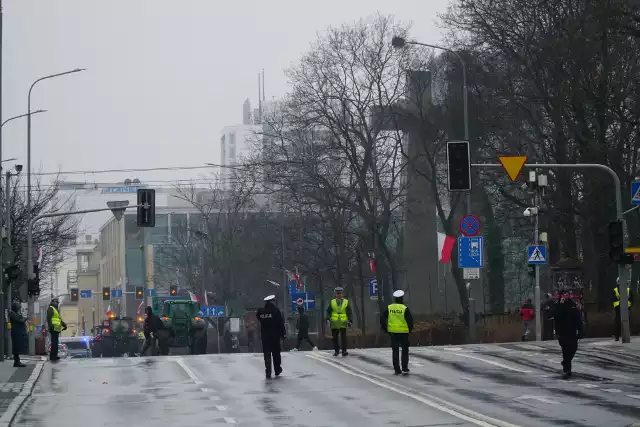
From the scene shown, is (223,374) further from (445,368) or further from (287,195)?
(287,195)

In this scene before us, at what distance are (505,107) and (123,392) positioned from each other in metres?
27.1

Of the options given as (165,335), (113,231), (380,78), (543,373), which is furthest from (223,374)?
(113,231)

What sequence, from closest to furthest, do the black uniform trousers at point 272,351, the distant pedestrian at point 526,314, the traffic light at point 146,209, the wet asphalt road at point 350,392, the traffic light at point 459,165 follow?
1. the wet asphalt road at point 350,392
2. the black uniform trousers at point 272,351
3. the traffic light at point 459,165
4. the distant pedestrian at point 526,314
5. the traffic light at point 146,209

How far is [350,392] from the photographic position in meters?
22.3

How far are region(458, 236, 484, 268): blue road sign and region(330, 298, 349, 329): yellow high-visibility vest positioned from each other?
11.1 meters

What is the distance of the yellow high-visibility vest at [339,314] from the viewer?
31.3 m

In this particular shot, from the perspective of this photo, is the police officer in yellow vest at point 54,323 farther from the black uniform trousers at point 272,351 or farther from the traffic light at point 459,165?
the traffic light at point 459,165

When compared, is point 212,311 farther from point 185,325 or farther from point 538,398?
point 538,398

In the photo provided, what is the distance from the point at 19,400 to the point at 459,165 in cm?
1408

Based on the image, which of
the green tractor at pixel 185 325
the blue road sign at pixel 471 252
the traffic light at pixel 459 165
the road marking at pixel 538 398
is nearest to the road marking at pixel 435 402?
the road marking at pixel 538 398

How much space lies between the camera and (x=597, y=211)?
151ft

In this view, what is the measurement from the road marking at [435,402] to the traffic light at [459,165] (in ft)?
19.8

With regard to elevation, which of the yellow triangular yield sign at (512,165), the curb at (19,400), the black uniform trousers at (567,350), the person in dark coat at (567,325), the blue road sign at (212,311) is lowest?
the curb at (19,400)

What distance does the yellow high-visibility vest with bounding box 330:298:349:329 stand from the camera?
31344mm
